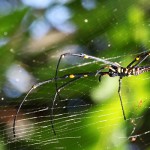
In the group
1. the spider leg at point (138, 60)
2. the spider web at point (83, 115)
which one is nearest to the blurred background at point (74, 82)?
the spider web at point (83, 115)

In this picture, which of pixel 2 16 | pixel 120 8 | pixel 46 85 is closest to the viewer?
pixel 46 85

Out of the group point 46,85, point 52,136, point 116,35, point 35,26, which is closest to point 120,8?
point 116,35

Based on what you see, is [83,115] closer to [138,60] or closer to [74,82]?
[74,82]

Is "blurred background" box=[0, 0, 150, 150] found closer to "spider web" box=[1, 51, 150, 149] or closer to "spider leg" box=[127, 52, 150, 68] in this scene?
"spider web" box=[1, 51, 150, 149]

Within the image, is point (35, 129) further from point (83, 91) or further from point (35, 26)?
point (35, 26)

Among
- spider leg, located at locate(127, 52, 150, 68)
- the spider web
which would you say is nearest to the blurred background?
the spider web

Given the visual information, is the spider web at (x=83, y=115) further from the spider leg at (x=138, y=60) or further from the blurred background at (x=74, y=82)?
the spider leg at (x=138, y=60)

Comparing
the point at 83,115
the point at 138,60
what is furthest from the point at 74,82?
the point at 138,60

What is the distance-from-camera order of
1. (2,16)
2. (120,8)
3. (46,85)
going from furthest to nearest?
1. (120,8)
2. (2,16)
3. (46,85)
